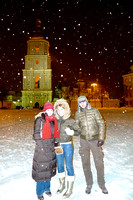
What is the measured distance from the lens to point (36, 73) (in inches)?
2295

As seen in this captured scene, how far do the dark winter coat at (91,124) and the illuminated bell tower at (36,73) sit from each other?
171ft

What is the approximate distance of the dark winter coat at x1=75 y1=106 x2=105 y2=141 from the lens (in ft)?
14.0

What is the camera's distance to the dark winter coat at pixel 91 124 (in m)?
4.28

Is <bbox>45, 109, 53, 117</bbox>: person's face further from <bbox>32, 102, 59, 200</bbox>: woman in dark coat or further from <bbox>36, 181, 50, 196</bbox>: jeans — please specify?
<bbox>36, 181, 50, 196</bbox>: jeans

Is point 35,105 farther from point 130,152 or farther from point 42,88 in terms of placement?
point 130,152

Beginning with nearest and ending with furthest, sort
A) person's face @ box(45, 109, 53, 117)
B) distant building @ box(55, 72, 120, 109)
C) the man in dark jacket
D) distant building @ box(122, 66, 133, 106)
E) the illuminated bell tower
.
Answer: person's face @ box(45, 109, 53, 117)
the man in dark jacket
the illuminated bell tower
distant building @ box(55, 72, 120, 109)
distant building @ box(122, 66, 133, 106)

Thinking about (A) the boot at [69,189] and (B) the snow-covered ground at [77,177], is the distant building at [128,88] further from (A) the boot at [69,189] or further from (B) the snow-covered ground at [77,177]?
(A) the boot at [69,189]

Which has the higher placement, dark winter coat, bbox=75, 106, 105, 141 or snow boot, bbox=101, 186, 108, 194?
dark winter coat, bbox=75, 106, 105, 141

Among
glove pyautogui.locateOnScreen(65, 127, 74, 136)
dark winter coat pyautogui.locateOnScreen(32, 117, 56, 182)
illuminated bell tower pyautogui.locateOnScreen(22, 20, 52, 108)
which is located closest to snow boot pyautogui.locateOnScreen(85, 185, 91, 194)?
dark winter coat pyautogui.locateOnScreen(32, 117, 56, 182)

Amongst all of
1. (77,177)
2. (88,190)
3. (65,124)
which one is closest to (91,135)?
(65,124)

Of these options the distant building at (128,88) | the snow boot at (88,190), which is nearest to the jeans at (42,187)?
the snow boot at (88,190)

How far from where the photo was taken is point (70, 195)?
400cm

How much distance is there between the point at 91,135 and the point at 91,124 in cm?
23

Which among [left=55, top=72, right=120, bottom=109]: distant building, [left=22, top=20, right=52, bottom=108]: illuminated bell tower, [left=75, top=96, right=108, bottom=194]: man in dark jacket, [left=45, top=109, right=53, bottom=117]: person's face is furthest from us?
[left=55, top=72, right=120, bottom=109]: distant building
